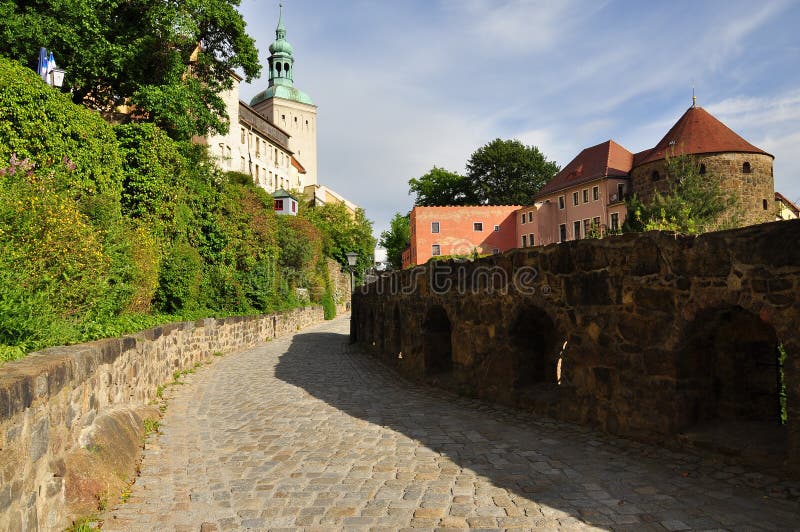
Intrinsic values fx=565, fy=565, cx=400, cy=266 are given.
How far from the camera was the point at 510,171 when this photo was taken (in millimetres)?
65750

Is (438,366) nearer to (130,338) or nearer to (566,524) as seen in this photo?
(130,338)

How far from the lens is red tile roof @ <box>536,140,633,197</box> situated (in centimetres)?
4991

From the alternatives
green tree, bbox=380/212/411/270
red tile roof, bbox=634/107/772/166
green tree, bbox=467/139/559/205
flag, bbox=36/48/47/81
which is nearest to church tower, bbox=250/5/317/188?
Result: green tree, bbox=380/212/411/270

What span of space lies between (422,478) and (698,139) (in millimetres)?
46082

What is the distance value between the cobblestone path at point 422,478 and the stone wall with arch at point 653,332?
416mm

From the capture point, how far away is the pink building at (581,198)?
4903 centimetres

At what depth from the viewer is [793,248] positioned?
4.71 meters

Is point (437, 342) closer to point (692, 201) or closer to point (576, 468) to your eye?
point (576, 468)

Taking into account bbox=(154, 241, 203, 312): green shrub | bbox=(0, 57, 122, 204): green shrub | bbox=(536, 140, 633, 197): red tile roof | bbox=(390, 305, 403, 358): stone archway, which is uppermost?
bbox=(536, 140, 633, 197): red tile roof

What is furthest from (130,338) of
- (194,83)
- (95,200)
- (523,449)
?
(194,83)

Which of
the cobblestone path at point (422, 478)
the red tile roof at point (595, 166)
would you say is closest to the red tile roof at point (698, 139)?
the red tile roof at point (595, 166)

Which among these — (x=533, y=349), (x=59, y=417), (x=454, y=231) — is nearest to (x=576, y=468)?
(x=533, y=349)

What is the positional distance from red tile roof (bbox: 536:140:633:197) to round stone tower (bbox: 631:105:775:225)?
4747 millimetres

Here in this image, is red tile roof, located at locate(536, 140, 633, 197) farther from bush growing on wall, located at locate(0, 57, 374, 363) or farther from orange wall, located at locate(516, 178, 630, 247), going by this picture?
bush growing on wall, located at locate(0, 57, 374, 363)
